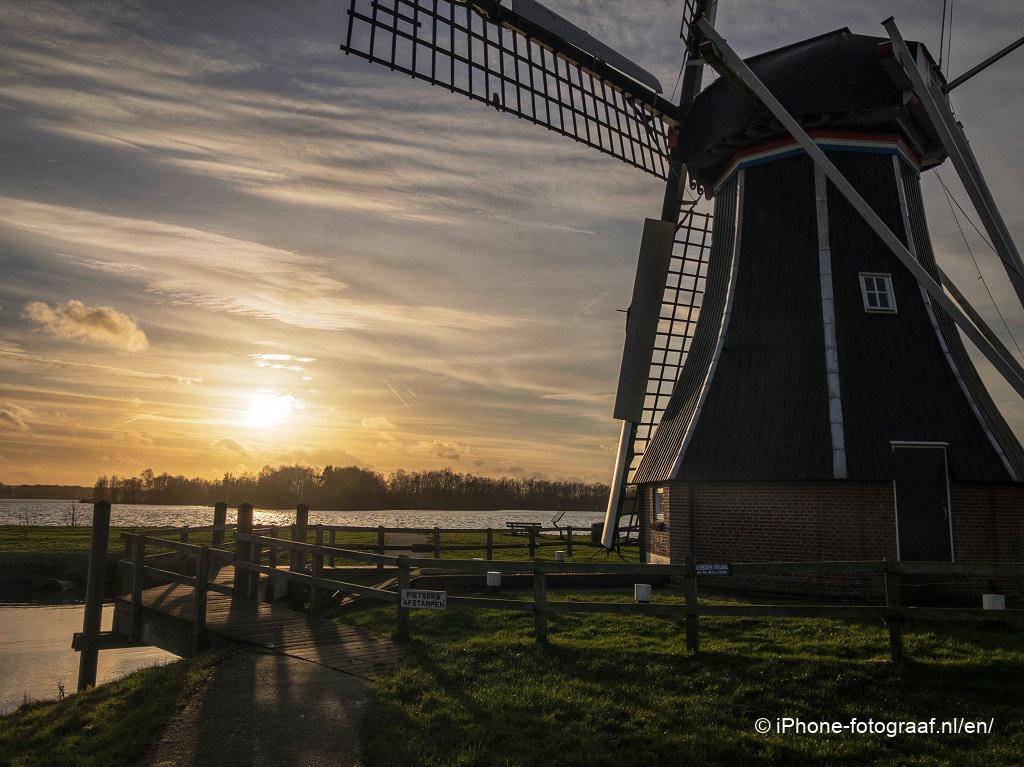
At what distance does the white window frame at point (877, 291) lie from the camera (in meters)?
16.2

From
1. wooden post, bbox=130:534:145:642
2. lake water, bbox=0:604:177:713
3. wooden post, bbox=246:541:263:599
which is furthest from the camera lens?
lake water, bbox=0:604:177:713

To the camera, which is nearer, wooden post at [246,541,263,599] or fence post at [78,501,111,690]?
wooden post at [246,541,263,599]

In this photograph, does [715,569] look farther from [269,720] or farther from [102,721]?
[102,721]

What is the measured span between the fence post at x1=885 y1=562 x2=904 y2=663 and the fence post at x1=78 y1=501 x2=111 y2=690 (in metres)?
12.7

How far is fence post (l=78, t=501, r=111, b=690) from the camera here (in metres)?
13.8

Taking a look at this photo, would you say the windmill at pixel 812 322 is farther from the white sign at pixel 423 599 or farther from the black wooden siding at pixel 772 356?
the white sign at pixel 423 599

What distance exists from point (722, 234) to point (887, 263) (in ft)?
12.7

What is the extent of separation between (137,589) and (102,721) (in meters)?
6.04

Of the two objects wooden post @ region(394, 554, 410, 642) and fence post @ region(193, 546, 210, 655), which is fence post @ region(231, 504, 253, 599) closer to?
fence post @ region(193, 546, 210, 655)

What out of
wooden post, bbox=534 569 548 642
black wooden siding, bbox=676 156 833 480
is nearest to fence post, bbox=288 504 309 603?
wooden post, bbox=534 569 548 642

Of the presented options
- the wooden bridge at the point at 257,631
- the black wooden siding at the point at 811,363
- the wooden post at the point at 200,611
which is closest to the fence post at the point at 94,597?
the wooden bridge at the point at 257,631

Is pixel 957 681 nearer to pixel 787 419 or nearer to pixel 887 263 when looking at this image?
pixel 787 419

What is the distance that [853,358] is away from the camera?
15672 mm

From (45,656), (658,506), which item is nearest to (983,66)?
(658,506)
